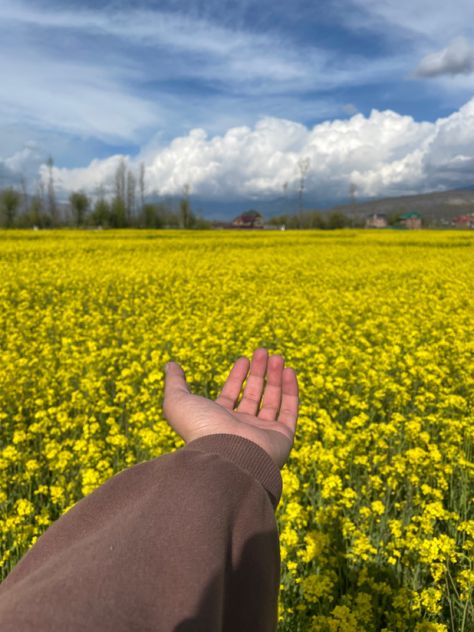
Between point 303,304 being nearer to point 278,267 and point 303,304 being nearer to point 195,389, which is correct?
point 195,389

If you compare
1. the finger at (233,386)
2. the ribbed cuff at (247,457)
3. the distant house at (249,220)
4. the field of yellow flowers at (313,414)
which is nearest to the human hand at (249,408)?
the finger at (233,386)

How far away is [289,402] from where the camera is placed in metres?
2.50

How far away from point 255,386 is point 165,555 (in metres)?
1.59

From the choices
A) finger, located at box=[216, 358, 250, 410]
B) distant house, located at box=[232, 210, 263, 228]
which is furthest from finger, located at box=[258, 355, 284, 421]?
distant house, located at box=[232, 210, 263, 228]

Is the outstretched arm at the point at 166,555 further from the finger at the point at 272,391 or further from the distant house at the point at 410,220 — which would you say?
the distant house at the point at 410,220

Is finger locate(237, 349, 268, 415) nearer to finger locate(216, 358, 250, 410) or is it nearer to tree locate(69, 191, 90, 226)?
finger locate(216, 358, 250, 410)

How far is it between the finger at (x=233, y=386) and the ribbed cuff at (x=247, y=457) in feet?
3.16

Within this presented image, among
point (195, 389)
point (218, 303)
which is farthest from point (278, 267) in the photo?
point (195, 389)

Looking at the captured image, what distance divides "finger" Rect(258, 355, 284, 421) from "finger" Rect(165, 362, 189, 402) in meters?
0.46

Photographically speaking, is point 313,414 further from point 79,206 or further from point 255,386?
point 79,206

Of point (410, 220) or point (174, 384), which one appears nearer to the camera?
point (174, 384)

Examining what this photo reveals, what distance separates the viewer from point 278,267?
18.1 meters

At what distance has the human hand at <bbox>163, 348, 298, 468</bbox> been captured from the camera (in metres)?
1.96

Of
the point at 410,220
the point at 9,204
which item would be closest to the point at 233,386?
the point at 9,204
